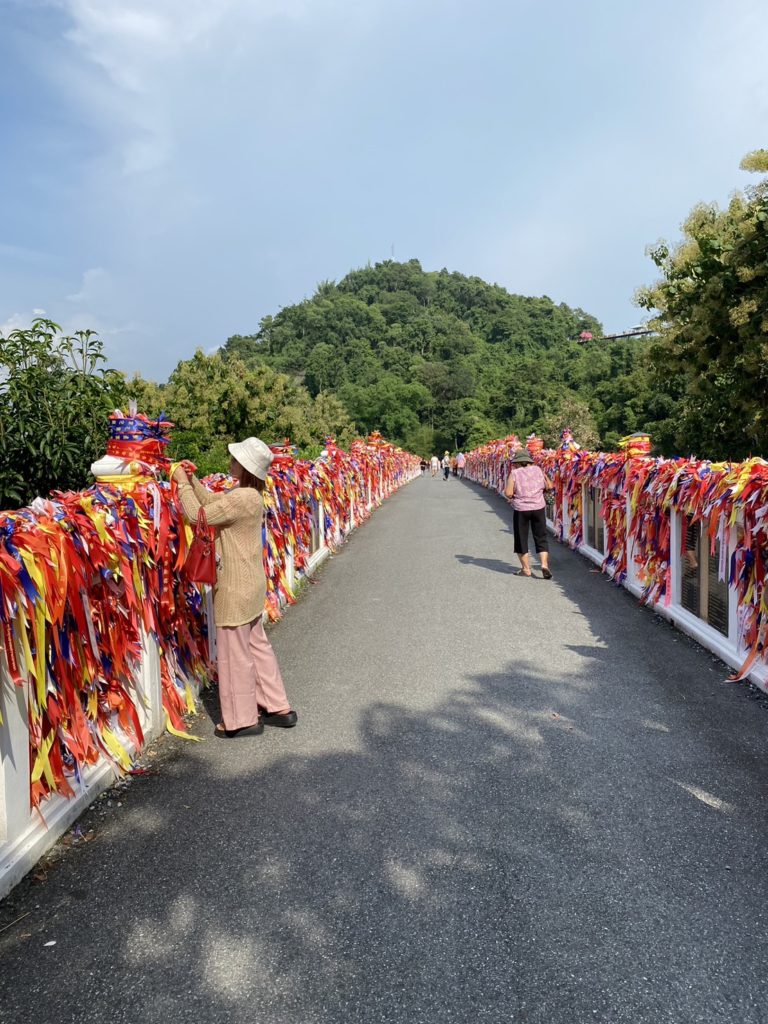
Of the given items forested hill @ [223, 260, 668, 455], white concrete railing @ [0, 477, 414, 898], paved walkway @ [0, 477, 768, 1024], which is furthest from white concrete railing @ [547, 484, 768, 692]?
forested hill @ [223, 260, 668, 455]

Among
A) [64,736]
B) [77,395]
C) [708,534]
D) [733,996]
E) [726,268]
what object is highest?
[726,268]

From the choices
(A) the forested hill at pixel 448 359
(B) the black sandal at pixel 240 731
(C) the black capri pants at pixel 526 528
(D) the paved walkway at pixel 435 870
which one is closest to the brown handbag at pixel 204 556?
(B) the black sandal at pixel 240 731

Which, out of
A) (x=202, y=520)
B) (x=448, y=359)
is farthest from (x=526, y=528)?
(x=448, y=359)

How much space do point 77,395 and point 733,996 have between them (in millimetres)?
7648

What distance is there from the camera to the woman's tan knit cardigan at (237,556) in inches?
155

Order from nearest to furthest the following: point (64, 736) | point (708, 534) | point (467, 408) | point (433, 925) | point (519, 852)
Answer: point (433, 925) → point (519, 852) → point (64, 736) → point (708, 534) → point (467, 408)

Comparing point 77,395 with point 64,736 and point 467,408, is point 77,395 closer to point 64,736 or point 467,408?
point 64,736

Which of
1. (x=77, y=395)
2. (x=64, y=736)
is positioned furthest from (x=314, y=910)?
(x=77, y=395)

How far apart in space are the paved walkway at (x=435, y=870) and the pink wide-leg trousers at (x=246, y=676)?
0.16 meters

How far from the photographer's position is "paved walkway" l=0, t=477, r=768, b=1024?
2.19 m

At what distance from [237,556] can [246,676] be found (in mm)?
699

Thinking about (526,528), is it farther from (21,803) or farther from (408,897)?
(21,803)

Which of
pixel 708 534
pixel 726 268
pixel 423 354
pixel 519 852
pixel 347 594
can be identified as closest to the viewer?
pixel 519 852

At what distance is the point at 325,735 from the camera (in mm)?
4164
